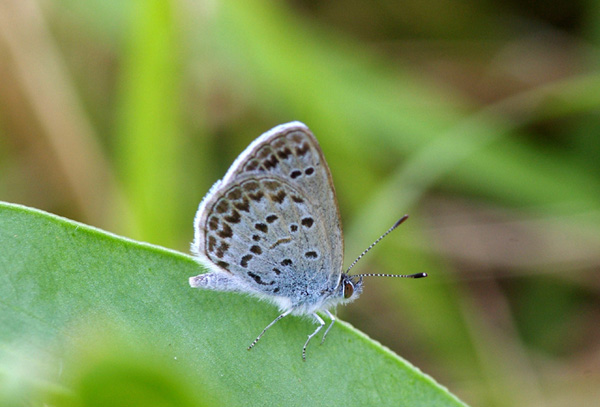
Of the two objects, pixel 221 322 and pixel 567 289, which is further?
pixel 567 289

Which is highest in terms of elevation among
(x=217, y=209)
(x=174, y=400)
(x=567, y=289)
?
(x=174, y=400)

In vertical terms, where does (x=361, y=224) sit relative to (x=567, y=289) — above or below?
above

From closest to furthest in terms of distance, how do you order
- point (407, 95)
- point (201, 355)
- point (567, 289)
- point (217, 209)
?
point (201, 355) < point (217, 209) < point (567, 289) < point (407, 95)

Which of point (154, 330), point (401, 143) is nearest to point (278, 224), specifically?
point (154, 330)

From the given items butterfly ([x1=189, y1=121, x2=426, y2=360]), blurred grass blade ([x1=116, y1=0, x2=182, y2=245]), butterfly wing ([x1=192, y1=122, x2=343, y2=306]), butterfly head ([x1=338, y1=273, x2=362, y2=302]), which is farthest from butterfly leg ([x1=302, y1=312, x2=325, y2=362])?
blurred grass blade ([x1=116, y1=0, x2=182, y2=245])

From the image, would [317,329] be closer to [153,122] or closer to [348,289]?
[348,289]

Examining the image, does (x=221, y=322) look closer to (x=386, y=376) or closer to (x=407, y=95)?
(x=386, y=376)

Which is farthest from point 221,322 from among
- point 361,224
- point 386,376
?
point 361,224
